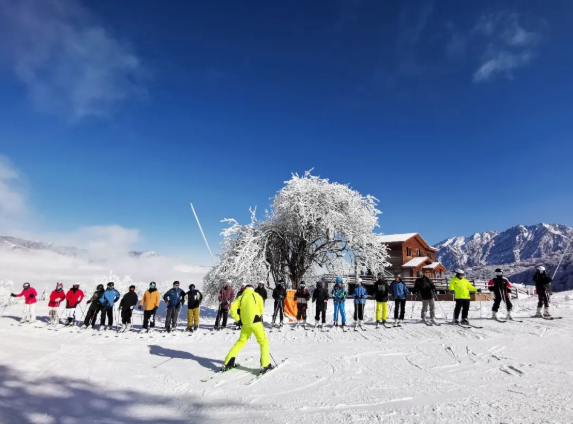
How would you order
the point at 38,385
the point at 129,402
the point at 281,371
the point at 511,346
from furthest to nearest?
the point at 511,346, the point at 281,371, the point at 38,385, the point at 129,402

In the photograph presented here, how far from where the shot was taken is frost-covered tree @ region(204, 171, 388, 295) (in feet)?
79.9

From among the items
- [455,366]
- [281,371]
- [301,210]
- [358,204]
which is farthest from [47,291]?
[455,366]

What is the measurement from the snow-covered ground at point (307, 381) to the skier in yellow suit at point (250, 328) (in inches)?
12.0

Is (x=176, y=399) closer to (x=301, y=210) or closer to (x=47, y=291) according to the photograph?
(x=301, y=210)

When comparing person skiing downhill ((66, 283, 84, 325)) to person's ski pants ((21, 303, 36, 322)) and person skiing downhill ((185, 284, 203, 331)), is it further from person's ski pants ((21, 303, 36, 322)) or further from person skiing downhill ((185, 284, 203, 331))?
person skiing downhill ((185, 284, 203, 331))

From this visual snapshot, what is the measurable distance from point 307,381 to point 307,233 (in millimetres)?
19280

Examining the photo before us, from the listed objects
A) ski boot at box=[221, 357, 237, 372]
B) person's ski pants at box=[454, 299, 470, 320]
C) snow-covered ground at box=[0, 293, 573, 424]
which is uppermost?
person's ski pants at box=[454, 299, 470, 320]

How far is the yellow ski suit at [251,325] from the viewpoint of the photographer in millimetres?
6574

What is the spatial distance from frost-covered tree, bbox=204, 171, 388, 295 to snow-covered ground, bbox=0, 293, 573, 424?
14.1m

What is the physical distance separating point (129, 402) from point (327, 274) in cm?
2174

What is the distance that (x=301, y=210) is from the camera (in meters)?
23.6

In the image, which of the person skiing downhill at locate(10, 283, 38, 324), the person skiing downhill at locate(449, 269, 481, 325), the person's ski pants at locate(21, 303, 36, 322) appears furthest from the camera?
the person's ski pants at locate(21, 303, 36, 322)

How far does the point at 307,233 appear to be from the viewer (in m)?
25.2

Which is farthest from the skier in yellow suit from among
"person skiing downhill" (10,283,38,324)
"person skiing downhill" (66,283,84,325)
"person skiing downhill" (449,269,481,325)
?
"person skiing downhill" (10,283,38,324)
